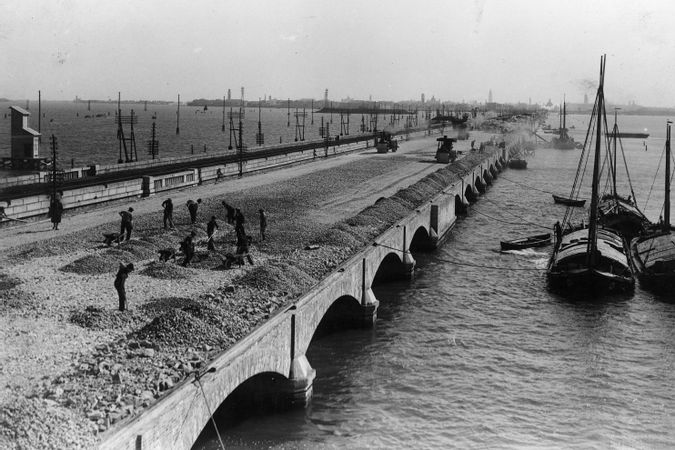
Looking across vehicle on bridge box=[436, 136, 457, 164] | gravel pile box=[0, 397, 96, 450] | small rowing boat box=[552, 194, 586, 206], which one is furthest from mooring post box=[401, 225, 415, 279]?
vehicle on bridge box=[436, 136, 457, 164]

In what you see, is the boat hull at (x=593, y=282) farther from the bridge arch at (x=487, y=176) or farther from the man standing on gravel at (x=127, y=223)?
the bridge arch at (x=487, y=176)

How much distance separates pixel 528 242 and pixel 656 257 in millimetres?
10418

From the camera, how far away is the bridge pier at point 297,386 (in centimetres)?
2348

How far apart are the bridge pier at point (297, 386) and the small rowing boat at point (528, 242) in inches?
1313

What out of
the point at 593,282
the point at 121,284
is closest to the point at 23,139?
the point at 121,284

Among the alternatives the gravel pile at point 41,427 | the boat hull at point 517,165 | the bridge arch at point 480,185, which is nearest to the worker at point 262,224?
the gravel pile at point 41,427

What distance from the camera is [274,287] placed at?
27016 millimetres

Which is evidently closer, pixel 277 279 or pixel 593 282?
pixel 277 279

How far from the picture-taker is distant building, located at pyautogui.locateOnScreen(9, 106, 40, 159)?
74.8m

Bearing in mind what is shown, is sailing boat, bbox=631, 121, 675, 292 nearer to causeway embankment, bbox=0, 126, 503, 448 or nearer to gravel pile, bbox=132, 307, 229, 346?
causeway embankment, bbox=0, 126, 503, 448

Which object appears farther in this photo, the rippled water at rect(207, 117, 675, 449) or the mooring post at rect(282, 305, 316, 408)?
the rippled water at rect(207, 117, 675, 449)

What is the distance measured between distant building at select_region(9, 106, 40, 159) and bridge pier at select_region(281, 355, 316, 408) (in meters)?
61.5

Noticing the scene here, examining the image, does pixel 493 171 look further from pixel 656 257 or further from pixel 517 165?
pixel 656 257

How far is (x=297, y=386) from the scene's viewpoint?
23.6 meters
